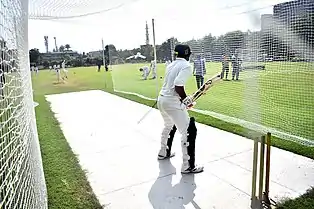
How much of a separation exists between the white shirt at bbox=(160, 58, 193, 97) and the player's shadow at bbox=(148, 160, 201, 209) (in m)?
1.05

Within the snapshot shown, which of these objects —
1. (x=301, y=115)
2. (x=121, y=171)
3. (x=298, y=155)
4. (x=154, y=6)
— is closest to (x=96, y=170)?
(x=121, y=171)

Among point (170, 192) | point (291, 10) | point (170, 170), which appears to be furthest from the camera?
point (170, 170)

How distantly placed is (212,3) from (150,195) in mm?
3763

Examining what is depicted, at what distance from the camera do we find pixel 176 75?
3607 millimetres

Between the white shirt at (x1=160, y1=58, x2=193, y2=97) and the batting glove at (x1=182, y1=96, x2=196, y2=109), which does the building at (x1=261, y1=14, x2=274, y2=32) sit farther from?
the batting glove at (x1=182, y1=96, x2=196, y2=109)

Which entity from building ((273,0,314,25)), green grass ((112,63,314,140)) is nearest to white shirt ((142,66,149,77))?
green grass ((112,63,314,140))

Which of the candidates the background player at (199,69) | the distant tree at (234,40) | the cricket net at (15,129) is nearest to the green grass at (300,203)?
the cricket net at (15,129)

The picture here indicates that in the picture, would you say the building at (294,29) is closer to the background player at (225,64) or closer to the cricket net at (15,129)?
the background player at (225,64)

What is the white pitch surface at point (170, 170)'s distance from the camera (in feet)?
10.3

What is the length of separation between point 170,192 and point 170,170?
59 cm

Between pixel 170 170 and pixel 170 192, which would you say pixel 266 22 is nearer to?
pixel 170 170

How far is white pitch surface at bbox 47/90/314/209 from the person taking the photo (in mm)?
3133

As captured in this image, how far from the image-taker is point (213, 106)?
26.2 feet

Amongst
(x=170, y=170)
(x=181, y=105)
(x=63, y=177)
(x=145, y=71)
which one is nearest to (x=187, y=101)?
(x=181, y=105)
